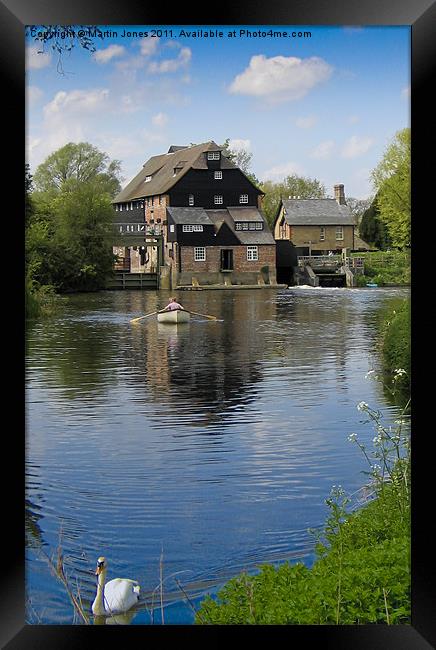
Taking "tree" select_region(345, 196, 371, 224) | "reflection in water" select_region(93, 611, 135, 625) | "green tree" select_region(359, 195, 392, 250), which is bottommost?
"reflection in water" select_region(93, 611, 135, 625)

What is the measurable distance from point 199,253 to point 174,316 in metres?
0.38

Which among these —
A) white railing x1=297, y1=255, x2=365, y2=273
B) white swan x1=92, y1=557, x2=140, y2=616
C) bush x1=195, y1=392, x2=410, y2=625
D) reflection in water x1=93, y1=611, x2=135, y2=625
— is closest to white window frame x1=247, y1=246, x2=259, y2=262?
white railing x1=297, y1=255, x2=365, y2=273

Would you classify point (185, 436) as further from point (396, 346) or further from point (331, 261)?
point (331, 261)

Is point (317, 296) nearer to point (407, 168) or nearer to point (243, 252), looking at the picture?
point (243, 252)

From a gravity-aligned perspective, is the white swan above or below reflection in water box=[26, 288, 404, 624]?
below

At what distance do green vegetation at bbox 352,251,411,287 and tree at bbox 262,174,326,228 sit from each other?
0.42m

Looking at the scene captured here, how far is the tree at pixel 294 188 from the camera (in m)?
4.35

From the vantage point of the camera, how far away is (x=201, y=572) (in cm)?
387

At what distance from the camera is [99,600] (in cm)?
378

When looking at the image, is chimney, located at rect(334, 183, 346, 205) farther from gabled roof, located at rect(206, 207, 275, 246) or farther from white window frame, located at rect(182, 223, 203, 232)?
white window frame, located at rect(182, 223, 203, 232)

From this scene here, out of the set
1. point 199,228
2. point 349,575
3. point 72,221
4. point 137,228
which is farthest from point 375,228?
point 349,575

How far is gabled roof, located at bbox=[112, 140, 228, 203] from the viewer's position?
4.25m

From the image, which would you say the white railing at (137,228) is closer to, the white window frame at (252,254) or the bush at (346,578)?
the white window frame at (252,254)

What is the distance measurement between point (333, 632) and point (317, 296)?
5.68ft
